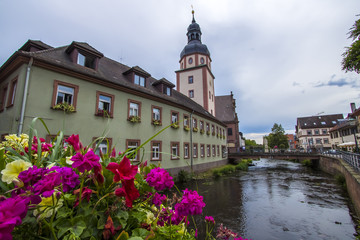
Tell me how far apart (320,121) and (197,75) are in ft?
162

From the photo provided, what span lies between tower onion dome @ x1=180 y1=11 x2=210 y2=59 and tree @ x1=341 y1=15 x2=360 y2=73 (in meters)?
22.4

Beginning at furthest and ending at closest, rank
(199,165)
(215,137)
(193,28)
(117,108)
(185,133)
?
(193,28) < (215,137) < (199,165) < (185,133) < (117,108)

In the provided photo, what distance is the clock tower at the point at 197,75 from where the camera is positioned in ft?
92.5

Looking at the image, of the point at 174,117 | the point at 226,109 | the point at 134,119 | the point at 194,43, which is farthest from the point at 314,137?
the point at 134,119

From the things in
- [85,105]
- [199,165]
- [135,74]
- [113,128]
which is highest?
[135,74]

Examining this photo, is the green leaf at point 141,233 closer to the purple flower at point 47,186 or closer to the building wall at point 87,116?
→ the purple flower at point 47,186

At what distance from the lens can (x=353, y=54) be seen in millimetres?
8922

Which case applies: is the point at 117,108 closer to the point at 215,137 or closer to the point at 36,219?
the point at 36,219

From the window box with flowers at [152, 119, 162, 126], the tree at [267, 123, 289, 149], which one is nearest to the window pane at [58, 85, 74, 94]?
the window box with flowers at [152, 119, 162, 126]

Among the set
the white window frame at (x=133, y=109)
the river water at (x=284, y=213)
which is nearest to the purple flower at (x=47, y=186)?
the river water at (x=284, y=213)

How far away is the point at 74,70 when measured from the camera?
9.45 meters

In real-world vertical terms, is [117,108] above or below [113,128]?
above

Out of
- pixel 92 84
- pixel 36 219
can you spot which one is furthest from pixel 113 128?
pixel 36 219

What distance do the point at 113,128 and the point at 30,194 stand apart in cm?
1090
